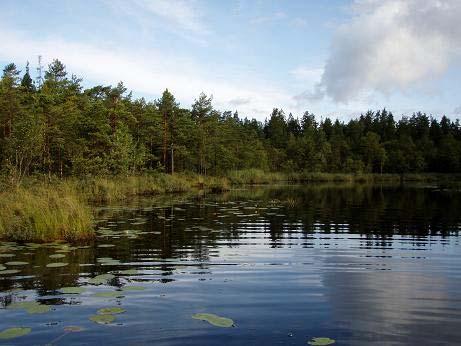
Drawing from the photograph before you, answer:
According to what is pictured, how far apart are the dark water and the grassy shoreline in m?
1.01

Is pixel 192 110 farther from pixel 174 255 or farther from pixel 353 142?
pixel 353 142

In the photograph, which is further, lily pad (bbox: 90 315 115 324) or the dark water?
lily pad (bbox: 90 315 115 324)

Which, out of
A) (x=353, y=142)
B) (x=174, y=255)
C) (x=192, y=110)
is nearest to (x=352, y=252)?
(x=174, y=255)

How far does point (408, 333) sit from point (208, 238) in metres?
11.0

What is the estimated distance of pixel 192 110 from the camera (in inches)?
2795

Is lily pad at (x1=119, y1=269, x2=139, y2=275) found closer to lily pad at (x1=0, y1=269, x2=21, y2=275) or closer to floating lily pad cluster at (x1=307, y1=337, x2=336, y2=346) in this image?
lily pad at (x1=0, y1=269, x2=21, y2=275)

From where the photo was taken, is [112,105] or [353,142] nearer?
[112,105]

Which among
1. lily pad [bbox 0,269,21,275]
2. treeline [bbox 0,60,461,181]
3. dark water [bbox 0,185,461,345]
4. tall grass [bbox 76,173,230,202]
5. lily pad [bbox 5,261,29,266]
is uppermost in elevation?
treeline [bbox 0,60,461,181]

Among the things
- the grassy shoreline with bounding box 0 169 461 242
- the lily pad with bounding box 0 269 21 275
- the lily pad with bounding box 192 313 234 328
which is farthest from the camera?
the grassy shoreline with bounding box 0 169 461 242

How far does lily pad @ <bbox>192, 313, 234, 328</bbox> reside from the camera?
23.7 feet

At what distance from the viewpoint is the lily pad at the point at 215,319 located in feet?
23.7

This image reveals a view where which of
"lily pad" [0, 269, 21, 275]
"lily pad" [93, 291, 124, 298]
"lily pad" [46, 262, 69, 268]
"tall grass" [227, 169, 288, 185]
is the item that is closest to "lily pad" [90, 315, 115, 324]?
"lily pad" [93, 291, 124, 298]

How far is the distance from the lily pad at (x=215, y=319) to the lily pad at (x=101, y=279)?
3275mm

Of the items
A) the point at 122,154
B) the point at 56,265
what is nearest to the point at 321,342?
the point at 56,265
